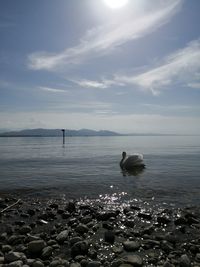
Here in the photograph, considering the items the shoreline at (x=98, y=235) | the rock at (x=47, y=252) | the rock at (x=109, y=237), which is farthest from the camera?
the rock at (x=109, y=237)

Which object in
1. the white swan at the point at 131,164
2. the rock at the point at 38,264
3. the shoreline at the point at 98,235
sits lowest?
the shoreline at the point at 98,235

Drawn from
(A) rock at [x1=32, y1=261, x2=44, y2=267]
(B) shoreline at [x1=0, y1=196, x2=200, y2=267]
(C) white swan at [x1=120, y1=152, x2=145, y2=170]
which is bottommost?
(B) shoreline at [x1=0, y1=196, x2=200, y2=267]

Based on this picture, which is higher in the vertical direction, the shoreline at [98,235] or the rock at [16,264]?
the rock at [16,264]

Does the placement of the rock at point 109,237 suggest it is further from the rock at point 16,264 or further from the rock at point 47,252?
the rock at point 16,264

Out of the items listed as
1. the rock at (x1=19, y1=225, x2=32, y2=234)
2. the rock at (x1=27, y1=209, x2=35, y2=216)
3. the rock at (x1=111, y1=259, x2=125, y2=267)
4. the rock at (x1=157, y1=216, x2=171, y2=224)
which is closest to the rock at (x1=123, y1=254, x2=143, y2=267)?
the rock at (x1=111, y1=259, x2=125, y2=267)

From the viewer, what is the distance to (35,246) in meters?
11.8

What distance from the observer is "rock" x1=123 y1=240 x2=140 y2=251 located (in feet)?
39.9

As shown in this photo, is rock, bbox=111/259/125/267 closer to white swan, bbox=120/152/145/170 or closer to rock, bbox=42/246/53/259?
rock, bbox=42/246/53/259

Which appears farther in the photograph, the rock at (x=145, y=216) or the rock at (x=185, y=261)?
the rock at (x=145, y=216)

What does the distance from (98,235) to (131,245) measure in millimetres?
2037

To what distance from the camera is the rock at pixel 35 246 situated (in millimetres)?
11734

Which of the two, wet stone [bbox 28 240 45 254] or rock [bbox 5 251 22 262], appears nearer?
rock [bbox 5 251 22 262]

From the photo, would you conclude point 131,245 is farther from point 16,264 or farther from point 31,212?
point 31,212

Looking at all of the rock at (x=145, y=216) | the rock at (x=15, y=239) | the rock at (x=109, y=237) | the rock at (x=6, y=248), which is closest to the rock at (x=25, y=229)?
the rock at (x=15, y=239)
